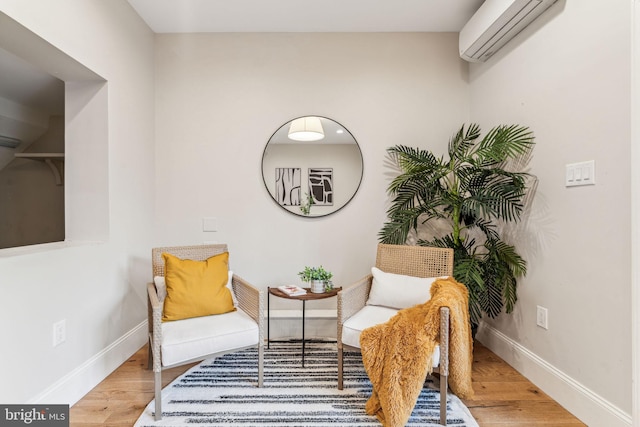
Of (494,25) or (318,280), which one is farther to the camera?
(318,280)

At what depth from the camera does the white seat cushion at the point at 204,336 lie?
5.92 feet

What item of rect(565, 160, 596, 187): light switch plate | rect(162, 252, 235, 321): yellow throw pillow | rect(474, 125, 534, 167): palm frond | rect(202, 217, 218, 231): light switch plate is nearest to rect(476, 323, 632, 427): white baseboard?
rect(565, 160, 596, 187): light switch plate

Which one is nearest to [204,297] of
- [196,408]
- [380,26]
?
[196,408]

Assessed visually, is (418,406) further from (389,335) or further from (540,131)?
(540,131)

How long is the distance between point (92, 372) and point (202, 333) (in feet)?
2.50

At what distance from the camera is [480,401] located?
1.92m

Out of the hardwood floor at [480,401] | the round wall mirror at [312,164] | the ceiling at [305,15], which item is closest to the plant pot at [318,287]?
the round wall mirror at [312,164]

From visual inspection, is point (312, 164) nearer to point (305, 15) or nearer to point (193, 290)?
point (305, 15)

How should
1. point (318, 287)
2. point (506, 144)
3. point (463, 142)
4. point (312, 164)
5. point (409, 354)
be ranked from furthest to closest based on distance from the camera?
point (312, 164) → point (463, 142) → point (318, 287) → point (506, 144) → point (409, 354)

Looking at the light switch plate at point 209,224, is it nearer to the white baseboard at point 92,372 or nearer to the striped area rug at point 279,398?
the white baseboard at point 92,372

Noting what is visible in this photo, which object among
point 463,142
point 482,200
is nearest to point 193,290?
point 482,200

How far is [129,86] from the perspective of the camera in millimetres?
2494

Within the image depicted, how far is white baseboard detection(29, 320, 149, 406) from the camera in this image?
1.75m

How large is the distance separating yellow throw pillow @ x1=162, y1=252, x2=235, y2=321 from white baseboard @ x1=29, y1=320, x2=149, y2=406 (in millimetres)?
503
